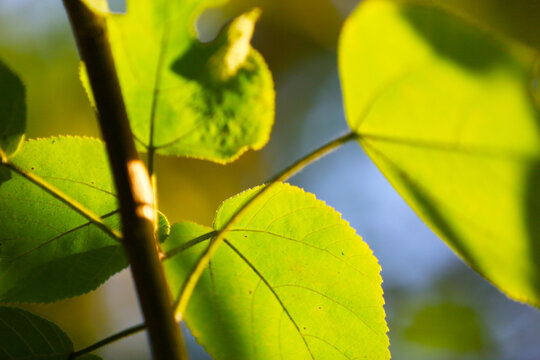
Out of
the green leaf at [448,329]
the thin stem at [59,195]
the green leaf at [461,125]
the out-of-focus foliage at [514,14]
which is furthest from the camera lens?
the out-of-focus foliage at [514,14]

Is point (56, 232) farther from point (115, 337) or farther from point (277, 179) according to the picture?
point (277, 179)

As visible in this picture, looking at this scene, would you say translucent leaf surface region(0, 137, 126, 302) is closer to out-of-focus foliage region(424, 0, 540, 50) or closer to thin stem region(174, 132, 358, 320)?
thin stem region(174, 132, 358, 320)

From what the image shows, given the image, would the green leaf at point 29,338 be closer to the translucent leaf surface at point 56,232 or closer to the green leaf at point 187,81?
the translucent leaf surface at point 56,232

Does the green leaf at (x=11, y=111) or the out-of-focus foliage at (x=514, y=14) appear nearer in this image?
the green leaf at (x=11, y=111)

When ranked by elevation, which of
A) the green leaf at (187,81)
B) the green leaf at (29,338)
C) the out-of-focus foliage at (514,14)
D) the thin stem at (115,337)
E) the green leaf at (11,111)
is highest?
the out-of-focus foliage at (514,14)

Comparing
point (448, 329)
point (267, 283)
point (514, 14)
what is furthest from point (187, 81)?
point (514, 14)

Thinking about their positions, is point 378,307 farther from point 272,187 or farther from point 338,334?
point 272,187

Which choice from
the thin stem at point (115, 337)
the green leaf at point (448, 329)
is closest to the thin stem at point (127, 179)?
the thin stem at point (115, 337)
